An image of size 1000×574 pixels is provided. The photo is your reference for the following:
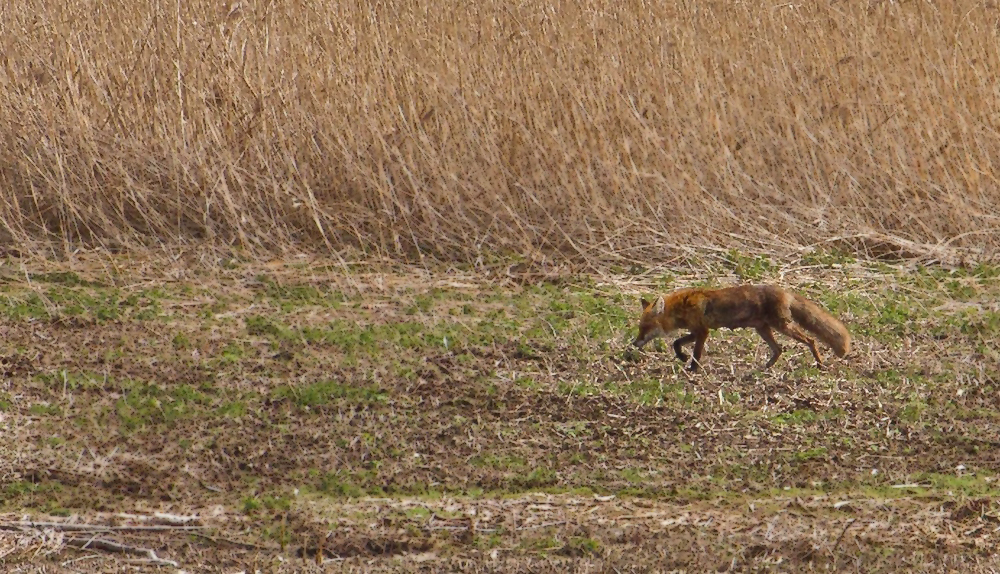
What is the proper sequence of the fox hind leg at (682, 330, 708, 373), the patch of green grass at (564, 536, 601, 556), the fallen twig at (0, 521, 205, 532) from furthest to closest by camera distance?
the fox hind leg at (682, 330, 708, 373) < the fallen twig at (0, 521, 205, 532) < the patch of green grass at (564, 536, 601, 556)

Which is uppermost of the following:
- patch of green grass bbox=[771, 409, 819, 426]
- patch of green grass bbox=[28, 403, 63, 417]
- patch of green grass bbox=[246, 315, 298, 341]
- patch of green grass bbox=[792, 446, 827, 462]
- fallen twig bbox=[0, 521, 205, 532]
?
fallen twig bbox=[0, 521, 205, 532]

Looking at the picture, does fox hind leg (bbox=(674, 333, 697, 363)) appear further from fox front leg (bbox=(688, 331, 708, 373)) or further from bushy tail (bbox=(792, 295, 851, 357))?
bushy tail (bbox=(792, 295, 851, 357))

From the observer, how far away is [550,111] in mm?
7008

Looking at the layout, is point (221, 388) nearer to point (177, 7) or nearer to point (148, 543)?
point (148, 543)

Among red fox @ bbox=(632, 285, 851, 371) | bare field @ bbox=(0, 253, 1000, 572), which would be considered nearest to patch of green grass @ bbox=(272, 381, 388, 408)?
bare field @ bbox=(0, 253, 1000, 572)

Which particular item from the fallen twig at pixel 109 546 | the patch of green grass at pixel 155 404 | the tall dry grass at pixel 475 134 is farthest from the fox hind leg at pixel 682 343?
the fallen twig at pixel 109 546

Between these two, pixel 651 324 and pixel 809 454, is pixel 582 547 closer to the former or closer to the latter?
pixel 809 454

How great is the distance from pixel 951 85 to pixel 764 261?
169cm

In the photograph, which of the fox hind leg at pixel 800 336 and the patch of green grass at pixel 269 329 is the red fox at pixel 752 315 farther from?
the patch of green grass at pixel 269 329

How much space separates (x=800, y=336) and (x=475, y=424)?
1.31m

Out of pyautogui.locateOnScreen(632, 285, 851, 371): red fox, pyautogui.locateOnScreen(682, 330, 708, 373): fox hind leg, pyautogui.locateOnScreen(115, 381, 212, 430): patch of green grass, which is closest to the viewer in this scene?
pyautogui.locateOnScreen(115, 381, 212, 430): patch of green grass

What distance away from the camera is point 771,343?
17.7ft

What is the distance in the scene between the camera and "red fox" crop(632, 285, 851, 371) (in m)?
5.26

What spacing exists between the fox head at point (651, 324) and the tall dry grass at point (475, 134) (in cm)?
104
